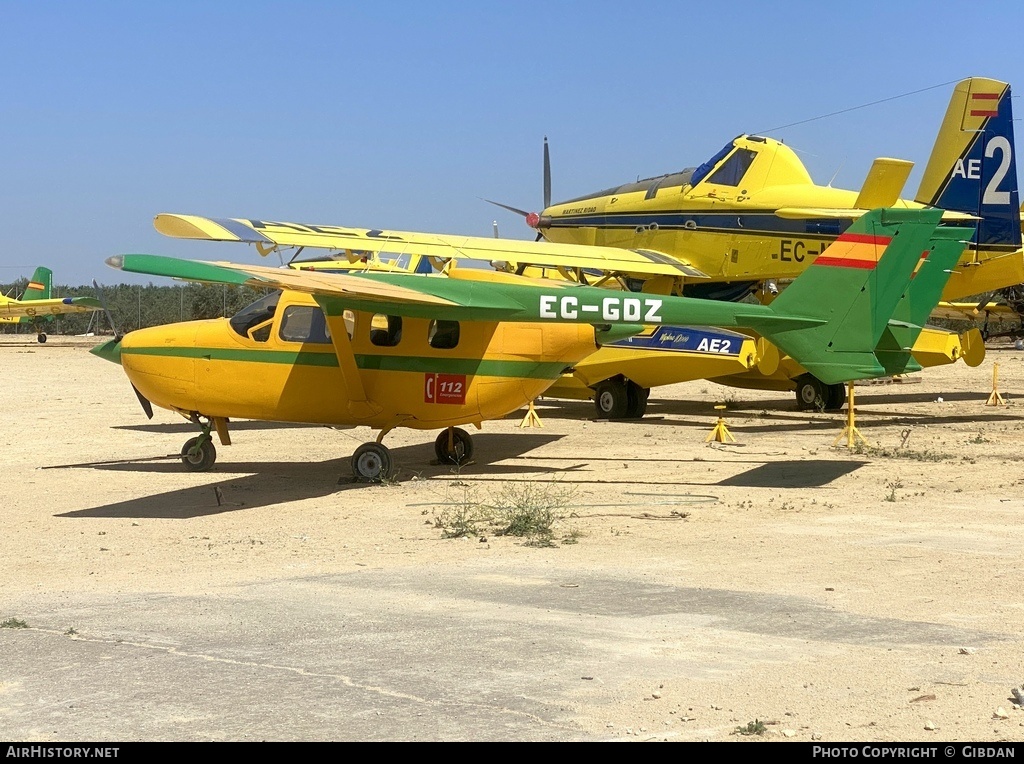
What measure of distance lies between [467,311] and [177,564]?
494 centimetres

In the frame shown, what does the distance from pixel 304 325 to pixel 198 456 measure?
2322mm

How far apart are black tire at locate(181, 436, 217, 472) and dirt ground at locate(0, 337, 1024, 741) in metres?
0.33

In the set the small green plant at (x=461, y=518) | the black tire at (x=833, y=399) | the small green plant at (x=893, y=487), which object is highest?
the black tire at (x=833, y=399)

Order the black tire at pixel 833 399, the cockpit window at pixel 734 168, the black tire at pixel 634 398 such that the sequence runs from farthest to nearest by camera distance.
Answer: the black tire at pixel 833 399
the cockpit window at pixel 734 168
the black tire at pixel 634 398

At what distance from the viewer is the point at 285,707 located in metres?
5.44

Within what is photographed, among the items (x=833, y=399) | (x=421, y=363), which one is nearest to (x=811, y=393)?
(x=833, y=399)

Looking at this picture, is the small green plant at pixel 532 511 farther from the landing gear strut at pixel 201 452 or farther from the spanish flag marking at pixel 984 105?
the spanish flag marking at pixel 984 105

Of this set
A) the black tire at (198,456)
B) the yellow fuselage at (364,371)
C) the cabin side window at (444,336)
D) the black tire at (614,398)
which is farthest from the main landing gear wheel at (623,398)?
the black tire at (198,456)

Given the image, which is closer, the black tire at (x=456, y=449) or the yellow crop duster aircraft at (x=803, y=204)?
the black tire at (x=456, y=449)

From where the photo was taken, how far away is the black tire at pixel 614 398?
20516 mm

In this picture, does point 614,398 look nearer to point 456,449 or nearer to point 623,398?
point 623,398

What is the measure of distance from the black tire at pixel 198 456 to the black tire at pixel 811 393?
436 inches

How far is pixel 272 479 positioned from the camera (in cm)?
1423

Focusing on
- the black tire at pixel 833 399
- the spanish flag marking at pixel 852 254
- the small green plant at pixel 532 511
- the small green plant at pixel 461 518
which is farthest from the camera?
the black tire at pixel 833 399
